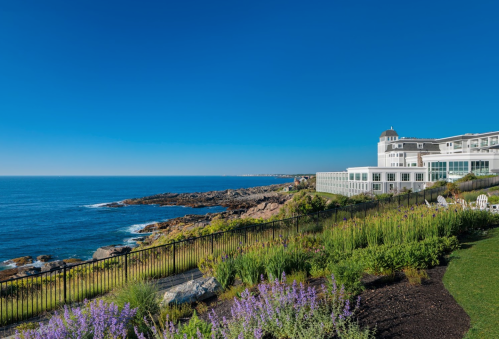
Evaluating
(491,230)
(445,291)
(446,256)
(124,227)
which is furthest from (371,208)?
(124,227)

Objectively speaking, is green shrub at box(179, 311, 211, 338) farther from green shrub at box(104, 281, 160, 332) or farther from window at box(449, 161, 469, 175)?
window at box(449, 161, 469, 175)

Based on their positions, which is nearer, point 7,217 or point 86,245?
point 86,245

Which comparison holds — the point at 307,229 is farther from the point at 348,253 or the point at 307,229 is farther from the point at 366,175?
the point at 366,175

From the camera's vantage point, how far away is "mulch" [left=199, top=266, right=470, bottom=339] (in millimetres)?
4070

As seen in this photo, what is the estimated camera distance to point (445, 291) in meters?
5.37

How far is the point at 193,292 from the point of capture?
6.31 meters

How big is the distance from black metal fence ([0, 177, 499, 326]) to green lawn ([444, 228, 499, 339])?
238 inches

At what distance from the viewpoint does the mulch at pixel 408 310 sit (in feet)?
13.4

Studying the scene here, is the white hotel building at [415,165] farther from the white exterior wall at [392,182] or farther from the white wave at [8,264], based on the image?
the white wave at [8,264]

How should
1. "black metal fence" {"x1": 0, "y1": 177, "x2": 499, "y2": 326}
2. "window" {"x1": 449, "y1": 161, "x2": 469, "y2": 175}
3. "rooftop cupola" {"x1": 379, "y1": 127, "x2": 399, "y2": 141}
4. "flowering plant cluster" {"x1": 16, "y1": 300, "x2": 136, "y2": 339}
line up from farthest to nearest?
"rooftop cupola" {"x1": 379, "y1": 127, "x2": 399, "y2": 141}
"window" {"x1": 449, "y1": 161, "x2": 469, "y2": 175}
"black metal fence" {"x1": 0, "y1": 177, "x2": 499, "y2": 326}
"flowering plant cluster" {"x1": 16, "y1": 300, "x2": 136, "y2": 339}

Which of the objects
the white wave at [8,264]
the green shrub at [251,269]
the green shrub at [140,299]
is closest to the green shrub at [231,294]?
the green shrub at [251,269]

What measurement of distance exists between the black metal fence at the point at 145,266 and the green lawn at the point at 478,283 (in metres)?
6.05

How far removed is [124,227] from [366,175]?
1491 inches

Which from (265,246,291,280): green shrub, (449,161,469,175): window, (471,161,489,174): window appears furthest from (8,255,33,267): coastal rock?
(471,161,489,174): window
